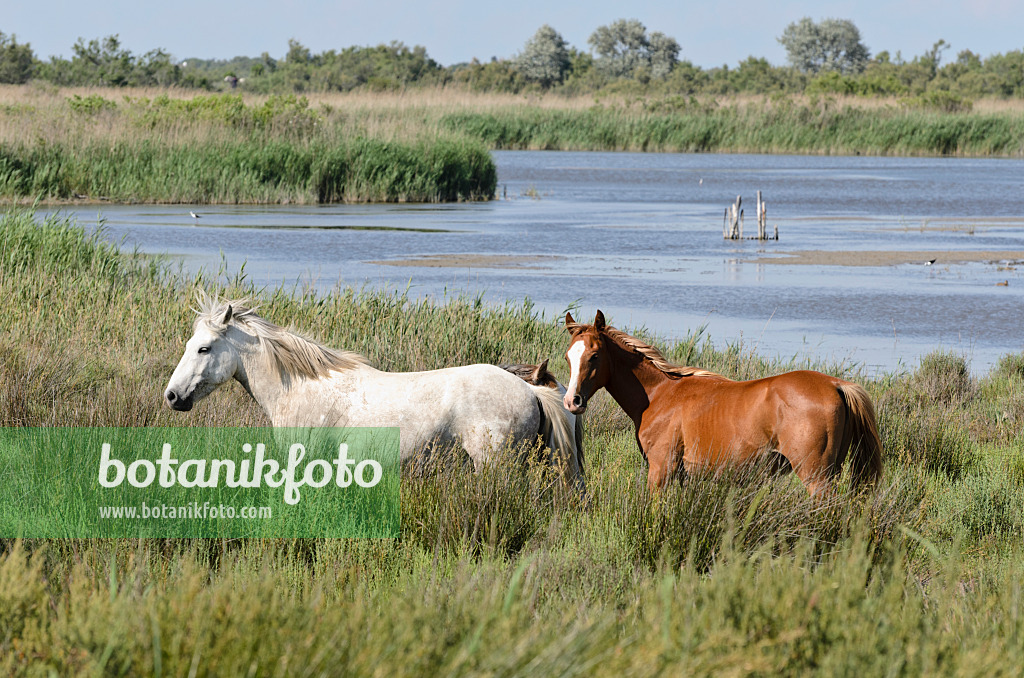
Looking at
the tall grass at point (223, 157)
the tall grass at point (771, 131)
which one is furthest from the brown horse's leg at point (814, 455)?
the tall grass at point (771, 131)

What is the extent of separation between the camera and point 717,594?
11.5 ft

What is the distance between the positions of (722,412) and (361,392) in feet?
6.05

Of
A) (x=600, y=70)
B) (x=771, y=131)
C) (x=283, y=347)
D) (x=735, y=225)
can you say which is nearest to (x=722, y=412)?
(x=283, y=347)

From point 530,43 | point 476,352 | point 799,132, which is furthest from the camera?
point 530,43

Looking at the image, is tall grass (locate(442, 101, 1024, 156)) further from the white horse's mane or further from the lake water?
the white horse's mane

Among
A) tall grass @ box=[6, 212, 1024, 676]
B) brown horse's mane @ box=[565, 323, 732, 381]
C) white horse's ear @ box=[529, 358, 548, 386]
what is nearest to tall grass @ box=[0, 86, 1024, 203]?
tall grass @ box=[6, 212, 1024, 676]

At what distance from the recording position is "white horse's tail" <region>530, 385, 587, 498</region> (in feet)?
20.2

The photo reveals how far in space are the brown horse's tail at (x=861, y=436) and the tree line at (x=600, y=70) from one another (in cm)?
5546

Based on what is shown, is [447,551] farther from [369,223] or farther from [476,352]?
[369,223]

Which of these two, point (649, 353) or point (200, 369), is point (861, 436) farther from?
point (200, 369)

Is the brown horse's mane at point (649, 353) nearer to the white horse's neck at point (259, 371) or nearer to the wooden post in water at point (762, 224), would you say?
the white horse's neck at point (259, 371)

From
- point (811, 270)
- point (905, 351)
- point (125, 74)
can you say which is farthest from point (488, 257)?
point (125, 74)

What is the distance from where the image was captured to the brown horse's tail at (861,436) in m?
5.62

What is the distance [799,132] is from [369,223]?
103ft
